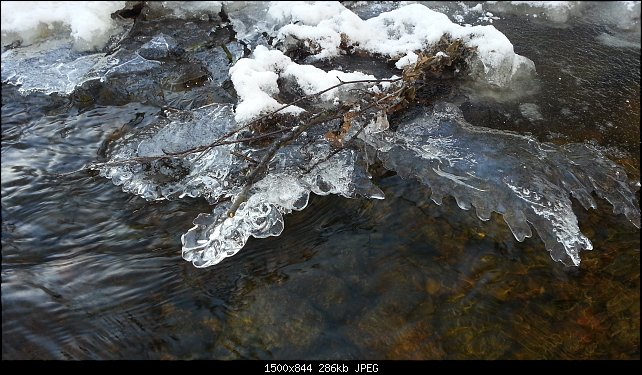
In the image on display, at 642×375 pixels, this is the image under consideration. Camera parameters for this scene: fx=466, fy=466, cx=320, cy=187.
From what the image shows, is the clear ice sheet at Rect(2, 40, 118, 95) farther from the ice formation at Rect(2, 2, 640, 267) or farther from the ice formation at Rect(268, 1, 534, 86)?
the ice formation at Rect(268, 1, 534, 86)

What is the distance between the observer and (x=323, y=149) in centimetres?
359

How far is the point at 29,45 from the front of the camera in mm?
5422

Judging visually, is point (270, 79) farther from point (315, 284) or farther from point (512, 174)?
point (512, 174)

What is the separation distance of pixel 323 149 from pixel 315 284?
3.83 ft

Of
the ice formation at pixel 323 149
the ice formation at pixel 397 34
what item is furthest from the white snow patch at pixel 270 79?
the ice formation at pixel 397 34

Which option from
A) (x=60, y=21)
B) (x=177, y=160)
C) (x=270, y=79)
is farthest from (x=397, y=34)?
(x=60, y=21)

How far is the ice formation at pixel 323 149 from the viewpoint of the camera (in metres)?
3.16

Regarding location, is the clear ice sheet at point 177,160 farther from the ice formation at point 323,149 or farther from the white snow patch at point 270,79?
the white snow patch at point 270,79

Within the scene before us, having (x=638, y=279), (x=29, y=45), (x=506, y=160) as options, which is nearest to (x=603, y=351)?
(x=638, y=279)

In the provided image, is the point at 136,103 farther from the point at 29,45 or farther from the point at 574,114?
the point at 574,114

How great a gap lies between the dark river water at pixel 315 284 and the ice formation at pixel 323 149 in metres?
0.12

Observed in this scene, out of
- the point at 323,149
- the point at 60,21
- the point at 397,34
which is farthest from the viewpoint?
the point at 60,21

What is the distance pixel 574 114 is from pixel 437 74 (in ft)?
4.04

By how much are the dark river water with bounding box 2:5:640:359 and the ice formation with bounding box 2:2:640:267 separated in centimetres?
12
